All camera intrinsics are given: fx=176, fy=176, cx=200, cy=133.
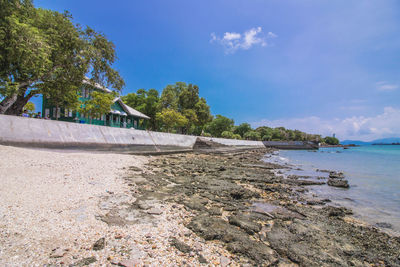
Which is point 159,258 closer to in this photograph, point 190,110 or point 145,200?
point 145,200

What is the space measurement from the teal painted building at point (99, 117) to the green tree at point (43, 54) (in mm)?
3551

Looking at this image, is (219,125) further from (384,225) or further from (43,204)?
(43,204)

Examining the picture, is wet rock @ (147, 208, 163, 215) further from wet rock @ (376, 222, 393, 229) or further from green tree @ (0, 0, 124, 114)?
green tree @ (0, 0, 124, 114)

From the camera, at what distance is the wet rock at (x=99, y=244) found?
8.61 ft

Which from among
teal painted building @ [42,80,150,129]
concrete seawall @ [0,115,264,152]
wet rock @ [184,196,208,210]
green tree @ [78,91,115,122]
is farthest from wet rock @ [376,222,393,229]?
green tree @ [78,91,115,122]

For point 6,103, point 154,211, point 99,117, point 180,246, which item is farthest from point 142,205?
point 99,117

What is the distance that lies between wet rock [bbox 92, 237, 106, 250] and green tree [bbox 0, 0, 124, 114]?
49.7ft

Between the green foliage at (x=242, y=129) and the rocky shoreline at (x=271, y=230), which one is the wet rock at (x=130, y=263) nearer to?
the rocky shoreline at (x=271, y=230)

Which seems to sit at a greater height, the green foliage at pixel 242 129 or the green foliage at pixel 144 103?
the green foliage at pixel 144 103

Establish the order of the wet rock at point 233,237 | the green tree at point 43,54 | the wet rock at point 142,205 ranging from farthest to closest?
the green tree at point 43,54, the wet rock at point 142,205, the wet rock at point 233,237

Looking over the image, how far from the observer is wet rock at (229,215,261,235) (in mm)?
3791

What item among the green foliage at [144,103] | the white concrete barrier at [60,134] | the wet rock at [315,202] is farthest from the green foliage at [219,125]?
the wet rock at [315,202]

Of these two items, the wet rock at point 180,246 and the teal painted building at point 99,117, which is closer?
the wet rock at point 180,246

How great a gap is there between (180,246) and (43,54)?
1642cm
